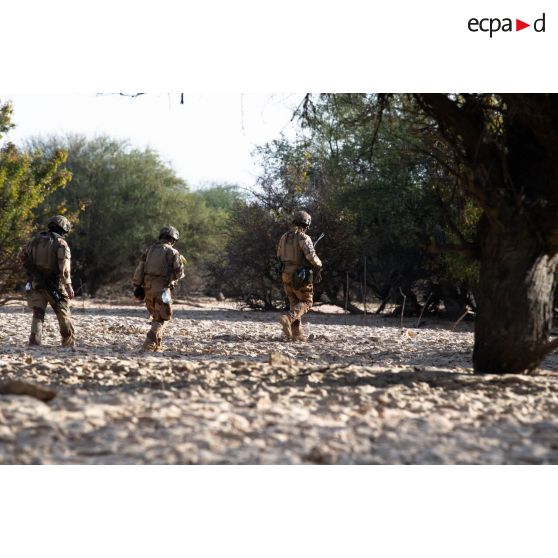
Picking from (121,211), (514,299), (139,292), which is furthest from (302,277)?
(121,211)

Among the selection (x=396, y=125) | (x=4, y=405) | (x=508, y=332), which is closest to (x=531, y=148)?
(x=508, y=332)

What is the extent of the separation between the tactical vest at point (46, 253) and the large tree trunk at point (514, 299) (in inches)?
234

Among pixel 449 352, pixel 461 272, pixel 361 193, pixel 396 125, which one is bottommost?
pixel 449 352

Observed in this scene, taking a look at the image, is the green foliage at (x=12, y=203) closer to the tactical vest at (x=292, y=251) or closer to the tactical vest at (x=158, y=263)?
the tactical vest at (x=292, y=251)

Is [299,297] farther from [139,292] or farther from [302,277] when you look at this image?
[139,292]

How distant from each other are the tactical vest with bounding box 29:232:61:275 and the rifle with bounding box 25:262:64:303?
49 millimetres

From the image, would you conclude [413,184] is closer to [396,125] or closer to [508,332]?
[396,125]

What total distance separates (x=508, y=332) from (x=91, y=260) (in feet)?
81.2

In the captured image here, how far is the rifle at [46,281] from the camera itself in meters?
12.0

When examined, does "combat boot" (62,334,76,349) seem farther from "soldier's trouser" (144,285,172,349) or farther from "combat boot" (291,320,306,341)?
"combat boot" (291,320,306,341)

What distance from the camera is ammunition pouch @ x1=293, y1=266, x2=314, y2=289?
44.0 feet

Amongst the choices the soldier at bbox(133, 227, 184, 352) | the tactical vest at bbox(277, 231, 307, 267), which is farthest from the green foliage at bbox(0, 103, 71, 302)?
the soldier at bbox(133, 227, 184, 352)

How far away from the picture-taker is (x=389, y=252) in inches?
850

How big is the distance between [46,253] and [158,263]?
4.97 ft
